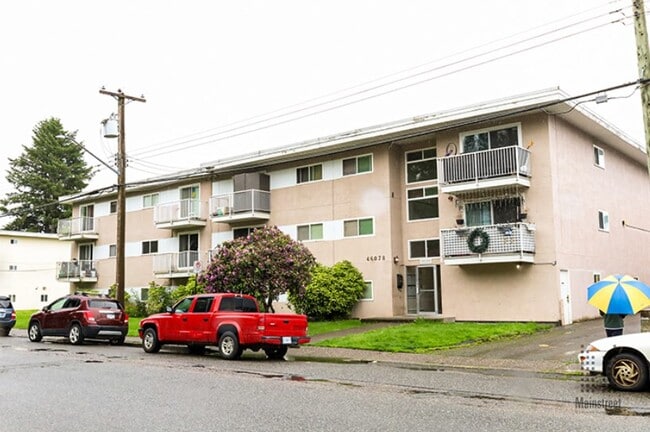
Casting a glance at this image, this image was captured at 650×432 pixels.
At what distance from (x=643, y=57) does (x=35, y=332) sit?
67.8ft

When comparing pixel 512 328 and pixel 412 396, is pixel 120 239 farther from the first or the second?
pixel 412 396

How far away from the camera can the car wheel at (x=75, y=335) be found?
20.8 metres

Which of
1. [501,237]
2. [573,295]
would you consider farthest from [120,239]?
[573,295]

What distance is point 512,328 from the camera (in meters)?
20.8

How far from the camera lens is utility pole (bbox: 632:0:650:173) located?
14024 millimetres

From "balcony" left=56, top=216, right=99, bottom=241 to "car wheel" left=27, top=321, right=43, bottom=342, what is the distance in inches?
763

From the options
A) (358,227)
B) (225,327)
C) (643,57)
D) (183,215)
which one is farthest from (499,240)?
(183,215)

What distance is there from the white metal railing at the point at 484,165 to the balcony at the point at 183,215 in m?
14.6

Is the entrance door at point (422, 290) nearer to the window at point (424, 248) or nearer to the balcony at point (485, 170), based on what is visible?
the window at point (424, 248)

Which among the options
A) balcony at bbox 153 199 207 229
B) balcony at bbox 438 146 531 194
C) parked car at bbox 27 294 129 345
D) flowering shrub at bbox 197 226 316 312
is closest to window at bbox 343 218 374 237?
balcony at bbox 438 146 531 194

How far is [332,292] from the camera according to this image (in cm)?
2641

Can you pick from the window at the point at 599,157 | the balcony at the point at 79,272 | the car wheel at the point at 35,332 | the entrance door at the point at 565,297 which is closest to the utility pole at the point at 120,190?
the car wheel at the point at 35,332

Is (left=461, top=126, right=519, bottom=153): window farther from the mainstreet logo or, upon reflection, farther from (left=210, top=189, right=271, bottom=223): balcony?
the mainstreet logo

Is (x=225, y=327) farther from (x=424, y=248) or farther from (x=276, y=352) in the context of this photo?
(x=424, y=248)
